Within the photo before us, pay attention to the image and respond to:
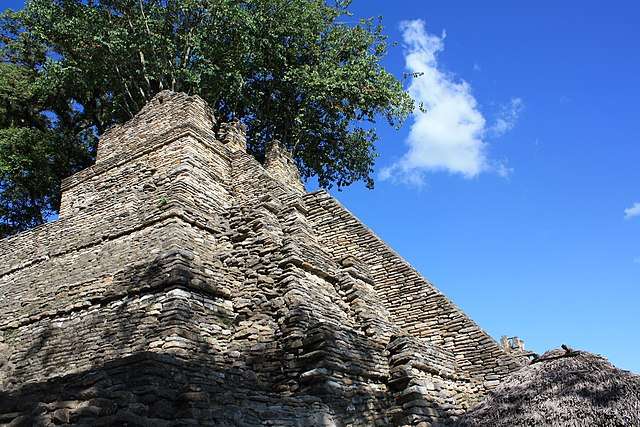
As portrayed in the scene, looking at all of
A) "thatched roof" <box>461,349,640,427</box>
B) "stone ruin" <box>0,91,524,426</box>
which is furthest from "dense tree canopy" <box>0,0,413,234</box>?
"thatched roof" <box>461,349,640,427</box>

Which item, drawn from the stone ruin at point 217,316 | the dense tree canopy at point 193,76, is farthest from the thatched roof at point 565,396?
the dense tree canopy at point 193,76

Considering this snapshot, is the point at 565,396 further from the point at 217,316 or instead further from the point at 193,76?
the point at 193,76

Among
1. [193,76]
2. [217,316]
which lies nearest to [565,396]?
[217,316]

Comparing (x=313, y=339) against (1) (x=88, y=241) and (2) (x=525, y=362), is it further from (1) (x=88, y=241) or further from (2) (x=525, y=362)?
(1) (x=88, y=241)

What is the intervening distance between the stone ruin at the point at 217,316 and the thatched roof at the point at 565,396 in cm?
62

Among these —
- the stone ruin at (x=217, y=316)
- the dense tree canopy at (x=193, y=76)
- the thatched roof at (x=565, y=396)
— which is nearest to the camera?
the stone ruin at (x=217, y=316)

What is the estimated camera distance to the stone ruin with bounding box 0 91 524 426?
200 inches

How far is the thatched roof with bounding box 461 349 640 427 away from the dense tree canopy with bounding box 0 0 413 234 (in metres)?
12.3

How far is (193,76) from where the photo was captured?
1582 cm

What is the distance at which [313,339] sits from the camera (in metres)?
6.14

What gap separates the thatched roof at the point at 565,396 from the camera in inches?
216

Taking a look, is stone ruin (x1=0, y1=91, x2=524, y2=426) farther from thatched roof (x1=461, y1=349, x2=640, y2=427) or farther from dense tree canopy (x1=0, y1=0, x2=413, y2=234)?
dense tree canopy (x1=0, y1=0, x2=413, y2=234)

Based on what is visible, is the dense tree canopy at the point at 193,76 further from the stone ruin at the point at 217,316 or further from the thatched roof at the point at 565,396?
the thatched roof at the point at 565,396

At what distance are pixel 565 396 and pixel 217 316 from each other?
14.6 feet
